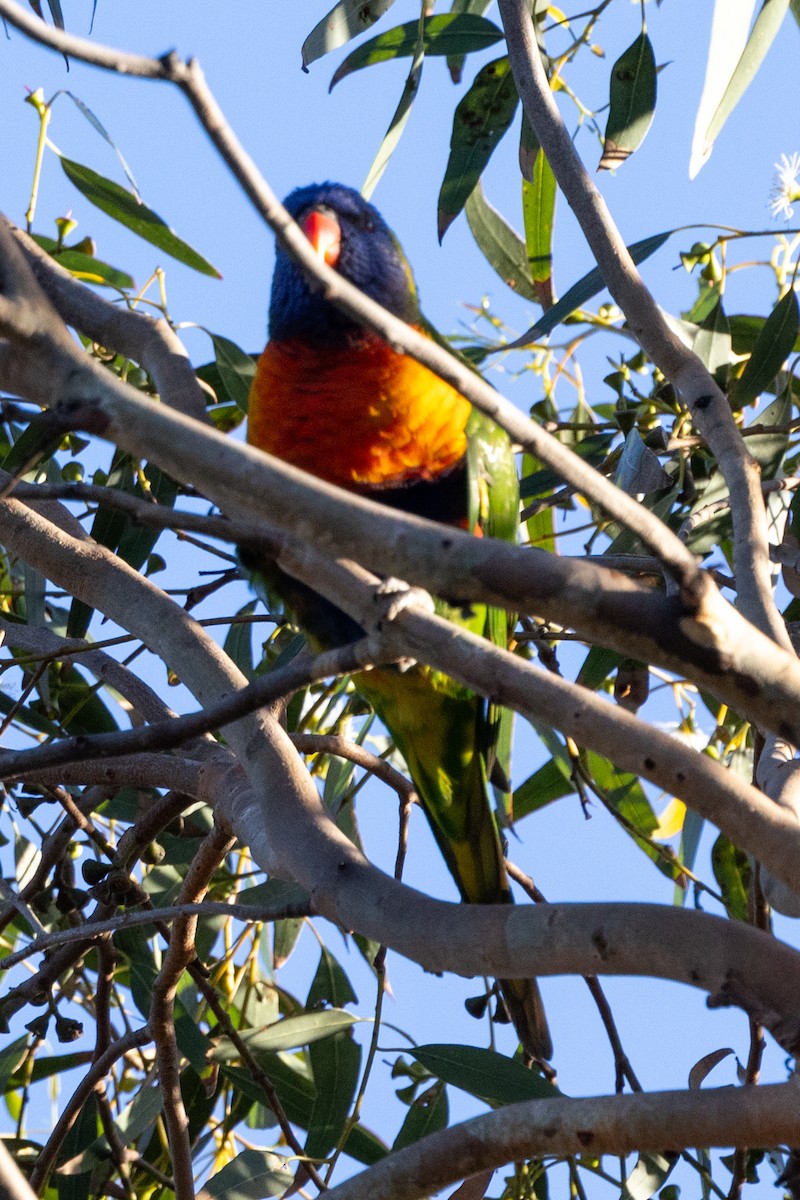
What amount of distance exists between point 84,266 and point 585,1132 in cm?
145

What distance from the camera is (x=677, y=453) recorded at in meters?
1.73

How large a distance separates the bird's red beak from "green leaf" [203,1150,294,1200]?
1286 mm

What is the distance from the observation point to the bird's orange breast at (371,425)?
166cm

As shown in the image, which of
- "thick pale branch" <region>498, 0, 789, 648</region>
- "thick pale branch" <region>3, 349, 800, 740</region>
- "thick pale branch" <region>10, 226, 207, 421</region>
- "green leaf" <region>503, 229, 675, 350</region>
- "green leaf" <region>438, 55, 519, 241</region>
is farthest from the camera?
"green leaf" <region>438, 55, 519, 241</region>

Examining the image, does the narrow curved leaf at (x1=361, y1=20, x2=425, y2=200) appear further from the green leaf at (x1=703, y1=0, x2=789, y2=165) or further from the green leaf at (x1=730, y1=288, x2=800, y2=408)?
the green leaf at (x1=730, y1=288, x2=800, y2=408)

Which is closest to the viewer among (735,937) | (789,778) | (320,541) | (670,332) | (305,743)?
(320,541)

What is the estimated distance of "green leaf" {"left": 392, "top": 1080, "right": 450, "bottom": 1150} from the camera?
5.15 feet

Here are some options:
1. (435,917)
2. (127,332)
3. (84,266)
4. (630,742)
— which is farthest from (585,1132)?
(84,266)

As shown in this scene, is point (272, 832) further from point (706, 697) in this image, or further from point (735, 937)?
point (706, 697)

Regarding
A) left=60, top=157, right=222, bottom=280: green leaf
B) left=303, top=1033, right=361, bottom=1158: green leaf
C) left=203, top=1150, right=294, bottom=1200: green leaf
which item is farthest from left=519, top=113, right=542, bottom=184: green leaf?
left=203, top=1150, right=294, bottom=1200: green leaf

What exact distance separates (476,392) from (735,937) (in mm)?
376

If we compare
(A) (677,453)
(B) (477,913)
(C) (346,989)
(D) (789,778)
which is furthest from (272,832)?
(A) (677,453)

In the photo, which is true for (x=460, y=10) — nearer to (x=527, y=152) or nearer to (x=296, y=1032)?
(x=527, y=152)

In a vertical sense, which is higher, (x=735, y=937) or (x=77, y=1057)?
(x=77, y=1057)
